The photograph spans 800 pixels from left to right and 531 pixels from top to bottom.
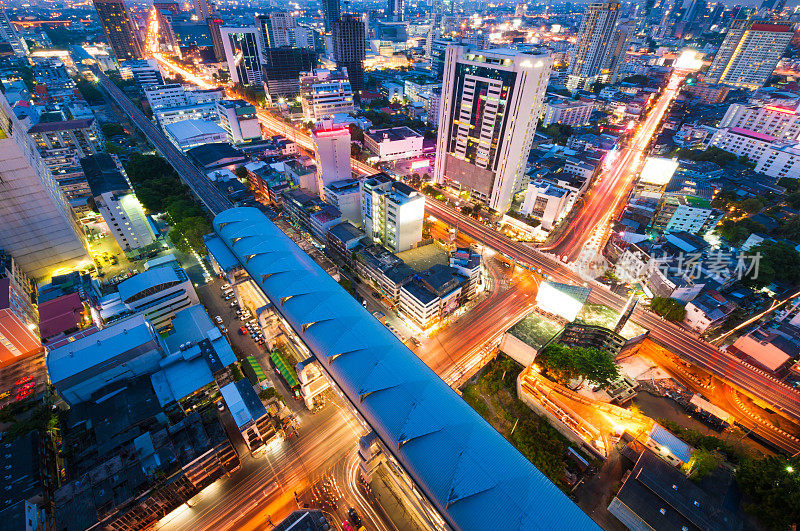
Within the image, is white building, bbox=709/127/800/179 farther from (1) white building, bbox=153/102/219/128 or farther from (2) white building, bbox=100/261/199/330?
(1) white building, bbox=153/102/219/128

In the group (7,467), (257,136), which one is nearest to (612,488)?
(7,467)

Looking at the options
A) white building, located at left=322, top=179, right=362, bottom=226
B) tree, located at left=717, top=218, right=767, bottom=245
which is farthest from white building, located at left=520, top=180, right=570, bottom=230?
white building, located at left=322, top=179, right=362, bottom=226

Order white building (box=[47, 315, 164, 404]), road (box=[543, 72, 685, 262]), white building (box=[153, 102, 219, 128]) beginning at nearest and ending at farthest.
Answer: white building (box=[47, 315, 164, 404])
road (box=[543, 72, 685, 262])
white building (box=[153, 102, 219, 128])

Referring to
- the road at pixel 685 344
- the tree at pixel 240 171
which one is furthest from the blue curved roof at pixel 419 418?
the tree at pixel 240 171

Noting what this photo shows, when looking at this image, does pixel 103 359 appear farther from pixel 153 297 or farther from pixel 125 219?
pixel 125 219

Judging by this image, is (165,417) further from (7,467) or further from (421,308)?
(421,308)

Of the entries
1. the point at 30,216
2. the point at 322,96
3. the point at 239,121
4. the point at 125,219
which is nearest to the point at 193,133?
the point at 239,121

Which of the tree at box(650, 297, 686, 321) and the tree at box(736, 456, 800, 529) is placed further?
the tree at box(650, 297, 686, 321)
